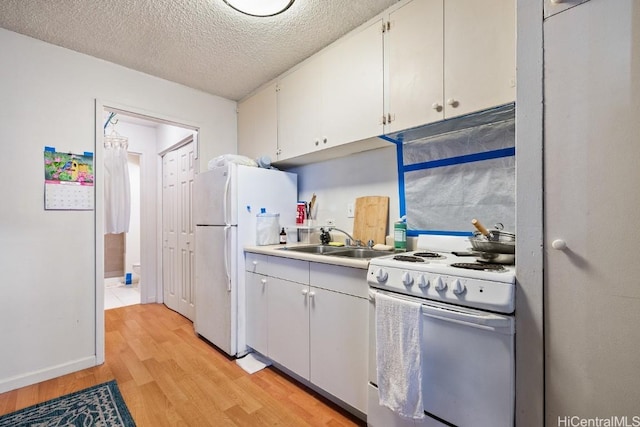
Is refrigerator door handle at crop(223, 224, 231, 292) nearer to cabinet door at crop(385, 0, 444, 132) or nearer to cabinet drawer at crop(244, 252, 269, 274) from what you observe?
cabinet drawer at crop(244, 252, 269, 274)

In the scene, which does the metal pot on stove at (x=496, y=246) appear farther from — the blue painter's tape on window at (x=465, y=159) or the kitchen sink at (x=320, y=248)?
the kitchen sink at (x=320, y=248)

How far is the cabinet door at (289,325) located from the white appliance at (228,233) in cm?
38

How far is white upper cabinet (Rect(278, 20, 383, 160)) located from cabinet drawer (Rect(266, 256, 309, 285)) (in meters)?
0.89

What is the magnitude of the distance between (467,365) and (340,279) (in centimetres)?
72

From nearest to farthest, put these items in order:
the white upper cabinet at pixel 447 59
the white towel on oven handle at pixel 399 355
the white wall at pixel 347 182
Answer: the white towel on oven handle at pixel 399 355 < the white upper cabinet at pixel 447 59 < the white wall at pixel 347 182

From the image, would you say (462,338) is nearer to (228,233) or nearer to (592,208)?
(592,208)

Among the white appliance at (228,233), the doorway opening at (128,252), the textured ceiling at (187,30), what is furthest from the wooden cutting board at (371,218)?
the doorway opening at (128,252)

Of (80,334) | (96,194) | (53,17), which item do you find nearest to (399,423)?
(80,334)

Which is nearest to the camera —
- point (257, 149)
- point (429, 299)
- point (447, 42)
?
point (429, 299)

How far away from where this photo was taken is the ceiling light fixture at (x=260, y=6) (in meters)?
1.60

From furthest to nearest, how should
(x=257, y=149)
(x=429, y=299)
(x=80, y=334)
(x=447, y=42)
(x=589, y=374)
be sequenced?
(x=257, y=149) < (x=80, y=334) < (x=447, y=42) < (x=429, y=299) < (x=589, y=374)

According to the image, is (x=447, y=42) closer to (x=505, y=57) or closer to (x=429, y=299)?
(x=505, y=57)

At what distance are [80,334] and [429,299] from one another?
103 inches

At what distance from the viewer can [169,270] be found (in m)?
3.71
